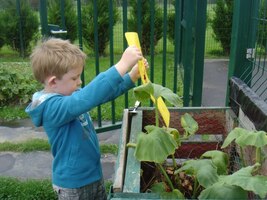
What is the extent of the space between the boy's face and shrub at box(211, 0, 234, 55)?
329 inches

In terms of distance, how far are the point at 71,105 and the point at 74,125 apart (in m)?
0.27

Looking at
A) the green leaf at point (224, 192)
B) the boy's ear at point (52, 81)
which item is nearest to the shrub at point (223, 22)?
the boy's ear at point (52, 81)

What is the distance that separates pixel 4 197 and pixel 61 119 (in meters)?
1.57

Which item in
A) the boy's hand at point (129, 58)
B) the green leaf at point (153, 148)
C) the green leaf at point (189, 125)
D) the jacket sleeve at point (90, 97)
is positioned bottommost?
the green leaf at point (189, 125)

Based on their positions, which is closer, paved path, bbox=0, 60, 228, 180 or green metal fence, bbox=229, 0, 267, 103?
green metal fence, bbox=229, 0, 267, 103

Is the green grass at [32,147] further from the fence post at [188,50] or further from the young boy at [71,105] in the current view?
the young boy at [71,105]

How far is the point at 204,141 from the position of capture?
189 centimetres

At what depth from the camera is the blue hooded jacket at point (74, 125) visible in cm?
158

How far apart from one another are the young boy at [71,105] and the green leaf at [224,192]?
64 centimetres

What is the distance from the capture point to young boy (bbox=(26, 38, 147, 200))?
1581 mm

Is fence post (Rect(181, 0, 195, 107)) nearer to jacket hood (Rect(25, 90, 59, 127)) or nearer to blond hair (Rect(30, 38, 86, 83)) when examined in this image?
blond hair (Rect(30, 38, 86, 83))

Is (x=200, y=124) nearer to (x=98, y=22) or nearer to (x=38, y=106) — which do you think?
(x=38, y=106)

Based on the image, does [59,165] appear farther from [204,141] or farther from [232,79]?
[232,79]

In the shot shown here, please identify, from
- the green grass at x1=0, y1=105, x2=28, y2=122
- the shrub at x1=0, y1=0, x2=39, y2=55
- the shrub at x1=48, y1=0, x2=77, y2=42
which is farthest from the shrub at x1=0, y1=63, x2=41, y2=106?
the shrub at x1=0, y1=0, x2=39, y2=55
